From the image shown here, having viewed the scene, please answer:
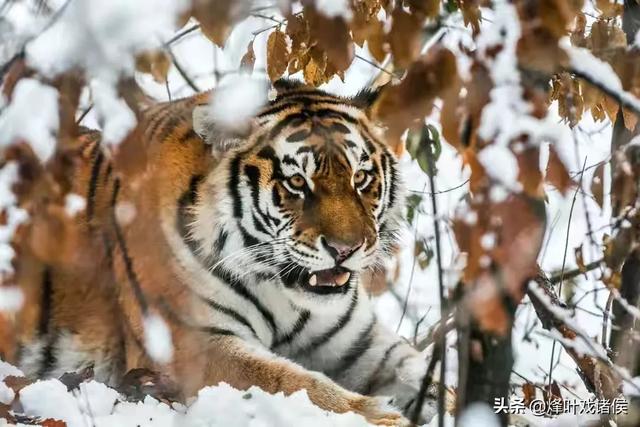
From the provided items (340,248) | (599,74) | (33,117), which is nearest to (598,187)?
(599,74)

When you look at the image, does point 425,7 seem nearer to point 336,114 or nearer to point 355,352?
point 336,114

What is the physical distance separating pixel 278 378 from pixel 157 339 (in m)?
0.41

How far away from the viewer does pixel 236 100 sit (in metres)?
2.09

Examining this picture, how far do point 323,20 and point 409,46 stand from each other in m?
0.13

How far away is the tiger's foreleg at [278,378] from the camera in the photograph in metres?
2.35

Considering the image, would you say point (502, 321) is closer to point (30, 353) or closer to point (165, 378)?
point (165, 378)

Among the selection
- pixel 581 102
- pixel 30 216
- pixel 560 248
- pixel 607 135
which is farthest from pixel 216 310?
pixel 560 248

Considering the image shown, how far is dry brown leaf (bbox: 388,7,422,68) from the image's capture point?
4.37 ft

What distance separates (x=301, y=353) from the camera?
2.89 metres

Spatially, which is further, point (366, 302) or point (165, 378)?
point (366, 302)

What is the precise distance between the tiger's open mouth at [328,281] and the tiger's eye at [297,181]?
257mm

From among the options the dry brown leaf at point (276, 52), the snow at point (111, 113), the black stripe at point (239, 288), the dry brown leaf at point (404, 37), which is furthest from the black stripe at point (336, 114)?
the snow at point (111, 113)

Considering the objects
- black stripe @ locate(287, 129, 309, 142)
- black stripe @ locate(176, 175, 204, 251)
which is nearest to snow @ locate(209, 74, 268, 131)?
black stripe @ locate(287, 129, 309, 142)

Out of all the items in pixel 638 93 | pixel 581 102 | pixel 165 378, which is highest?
pixel 581 102
